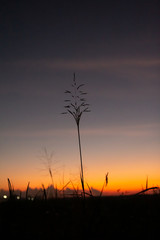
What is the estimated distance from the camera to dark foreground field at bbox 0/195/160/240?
2629 mm

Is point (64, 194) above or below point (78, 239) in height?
above

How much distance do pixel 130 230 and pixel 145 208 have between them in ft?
3.85

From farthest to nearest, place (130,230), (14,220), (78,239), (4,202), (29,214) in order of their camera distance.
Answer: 1. (4,202)
2. (29,214)
3. (14,220)
4. (130,230)
5. (78,239)

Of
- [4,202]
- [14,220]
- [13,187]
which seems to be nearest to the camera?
[14,220]

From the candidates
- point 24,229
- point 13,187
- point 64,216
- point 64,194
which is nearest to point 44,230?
point 24,229

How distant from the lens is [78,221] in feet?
10.0

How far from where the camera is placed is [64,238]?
8.25 ft

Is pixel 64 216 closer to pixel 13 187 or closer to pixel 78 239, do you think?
pixel 78 239

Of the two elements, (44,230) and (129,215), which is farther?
(129,215)

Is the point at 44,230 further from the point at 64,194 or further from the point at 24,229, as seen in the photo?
the point at 64,194

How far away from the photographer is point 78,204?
359 centimetres

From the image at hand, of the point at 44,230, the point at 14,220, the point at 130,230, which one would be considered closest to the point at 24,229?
the point at 44,230

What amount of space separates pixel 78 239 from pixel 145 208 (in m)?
1.70

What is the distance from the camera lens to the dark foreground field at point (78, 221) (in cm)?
263
